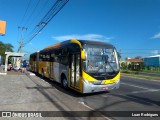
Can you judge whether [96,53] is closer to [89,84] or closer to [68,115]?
[89,84]

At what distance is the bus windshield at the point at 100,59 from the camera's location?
38.9ft

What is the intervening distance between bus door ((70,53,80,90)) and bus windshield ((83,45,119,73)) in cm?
72

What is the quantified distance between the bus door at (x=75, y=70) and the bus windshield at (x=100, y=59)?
724 millimetres

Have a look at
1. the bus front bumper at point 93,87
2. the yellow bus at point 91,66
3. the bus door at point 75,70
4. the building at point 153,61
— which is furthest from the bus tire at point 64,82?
the building at point 153,61

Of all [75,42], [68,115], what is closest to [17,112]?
[68,115]

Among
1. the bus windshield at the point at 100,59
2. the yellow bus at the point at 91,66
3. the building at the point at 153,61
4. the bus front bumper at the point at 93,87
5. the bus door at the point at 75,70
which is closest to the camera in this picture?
the bus front bumper at the point at 93,87

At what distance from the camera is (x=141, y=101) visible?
10.8m

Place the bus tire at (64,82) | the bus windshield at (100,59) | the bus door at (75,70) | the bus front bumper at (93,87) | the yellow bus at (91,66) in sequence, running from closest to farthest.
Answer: the bus front bumper at (93,87)
the yellow bus at (91,66)
the bus windshield at (100,59)
the bus door at (75,70)
the bus tire at (64,82)

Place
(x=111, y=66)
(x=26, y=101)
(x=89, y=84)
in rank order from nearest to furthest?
(x=26, y=101), (x=89, y=84), (x=111, y=66)

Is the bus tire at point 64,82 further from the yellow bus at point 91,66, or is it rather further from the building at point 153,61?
the building at point 153,61

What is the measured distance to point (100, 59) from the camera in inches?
484

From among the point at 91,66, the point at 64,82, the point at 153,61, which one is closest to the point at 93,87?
the point at 91,66

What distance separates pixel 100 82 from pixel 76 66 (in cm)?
167

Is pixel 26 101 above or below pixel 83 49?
below
